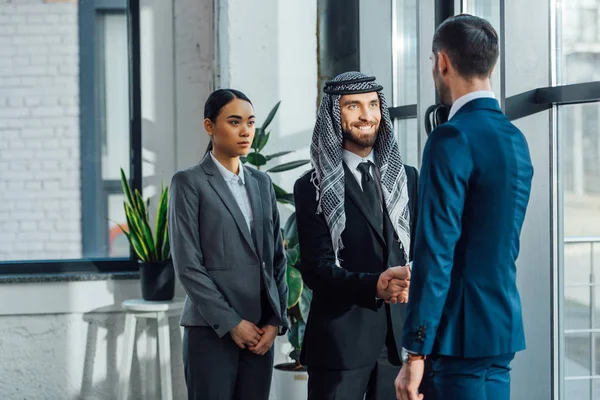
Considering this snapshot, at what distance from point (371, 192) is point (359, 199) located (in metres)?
0.05

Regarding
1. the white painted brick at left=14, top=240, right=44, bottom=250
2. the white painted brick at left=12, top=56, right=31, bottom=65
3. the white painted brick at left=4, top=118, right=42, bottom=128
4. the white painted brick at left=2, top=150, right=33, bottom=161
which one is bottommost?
the white painted brick at left=14, top=240, right=44, bottom=250

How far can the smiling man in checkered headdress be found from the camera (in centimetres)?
214

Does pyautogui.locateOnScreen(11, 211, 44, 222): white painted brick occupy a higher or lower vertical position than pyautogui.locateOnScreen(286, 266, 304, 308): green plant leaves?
higher

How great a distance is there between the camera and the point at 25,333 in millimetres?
4555

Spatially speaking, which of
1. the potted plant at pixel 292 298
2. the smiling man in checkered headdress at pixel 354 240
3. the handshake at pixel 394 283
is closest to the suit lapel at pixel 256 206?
the smiling man in checkered headdress at pixel 354 240

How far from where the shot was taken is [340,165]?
7.25ft

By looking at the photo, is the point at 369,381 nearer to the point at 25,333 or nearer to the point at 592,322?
the point at 592,322

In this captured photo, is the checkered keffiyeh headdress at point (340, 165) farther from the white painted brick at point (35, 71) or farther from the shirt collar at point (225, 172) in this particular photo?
the white painted brick at point (35, 71)

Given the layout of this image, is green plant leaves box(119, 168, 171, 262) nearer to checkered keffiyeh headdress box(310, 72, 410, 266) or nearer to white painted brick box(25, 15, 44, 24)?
white painted brick box(25, 15, 44, 24)

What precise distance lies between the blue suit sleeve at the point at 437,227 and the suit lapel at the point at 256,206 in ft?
3.23

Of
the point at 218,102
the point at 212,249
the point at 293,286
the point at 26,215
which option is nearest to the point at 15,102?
the point at 26,215

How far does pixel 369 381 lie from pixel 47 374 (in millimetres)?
2859

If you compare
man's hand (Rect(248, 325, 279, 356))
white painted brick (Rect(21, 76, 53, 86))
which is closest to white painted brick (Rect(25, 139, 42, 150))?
white painted brick (Rect(21, 76, 53, 86))

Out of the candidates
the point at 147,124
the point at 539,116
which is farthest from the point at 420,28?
the point at 147,124
